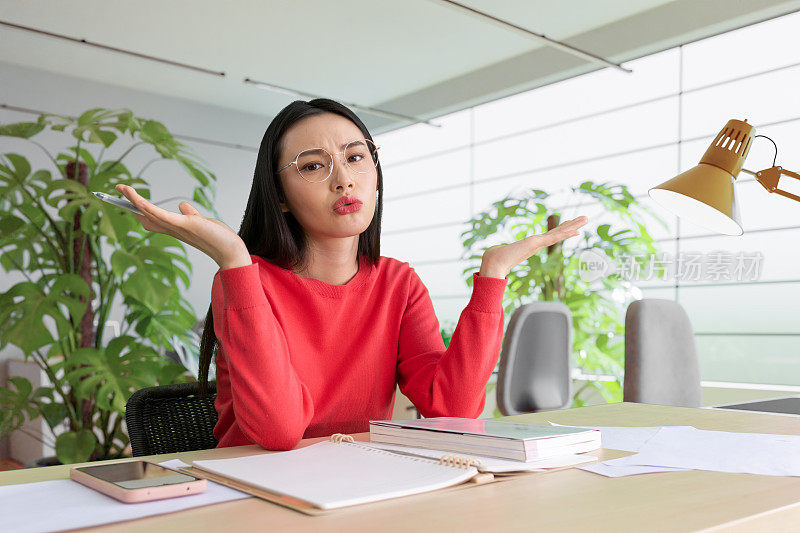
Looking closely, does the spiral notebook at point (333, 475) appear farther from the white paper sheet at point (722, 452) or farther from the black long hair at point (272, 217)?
the black long hair at point (272, 217)

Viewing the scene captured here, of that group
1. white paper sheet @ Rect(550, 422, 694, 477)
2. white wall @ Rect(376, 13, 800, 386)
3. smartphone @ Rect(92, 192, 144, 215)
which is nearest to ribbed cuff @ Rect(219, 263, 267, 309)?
smartphone @ Rect(92, 192, 144, 215)

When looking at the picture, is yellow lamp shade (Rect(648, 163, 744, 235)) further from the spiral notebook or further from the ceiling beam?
the ceiling beam

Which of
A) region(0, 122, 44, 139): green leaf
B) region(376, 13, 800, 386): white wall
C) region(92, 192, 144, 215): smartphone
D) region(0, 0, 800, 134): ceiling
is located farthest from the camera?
region(0, 0, 800, 134): ceiling

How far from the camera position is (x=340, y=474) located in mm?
766

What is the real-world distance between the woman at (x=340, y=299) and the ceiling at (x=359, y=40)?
3776mm

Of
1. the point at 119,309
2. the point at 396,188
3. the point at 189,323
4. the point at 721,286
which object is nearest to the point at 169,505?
the point at 189,323

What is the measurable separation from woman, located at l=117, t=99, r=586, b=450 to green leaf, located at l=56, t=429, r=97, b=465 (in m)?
1.32

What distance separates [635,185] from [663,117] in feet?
1.87

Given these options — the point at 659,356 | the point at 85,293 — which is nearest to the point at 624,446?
the point at 659,356

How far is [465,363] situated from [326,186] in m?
0.41

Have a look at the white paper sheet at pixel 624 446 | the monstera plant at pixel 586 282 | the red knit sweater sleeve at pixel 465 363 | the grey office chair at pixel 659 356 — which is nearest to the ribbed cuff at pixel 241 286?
the red knit sweater sleeve at pixel 465 363

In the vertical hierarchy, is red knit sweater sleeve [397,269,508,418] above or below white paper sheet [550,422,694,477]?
above

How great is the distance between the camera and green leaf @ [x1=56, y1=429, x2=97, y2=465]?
7.62 ft

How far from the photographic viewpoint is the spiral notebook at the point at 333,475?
67 centimetres
